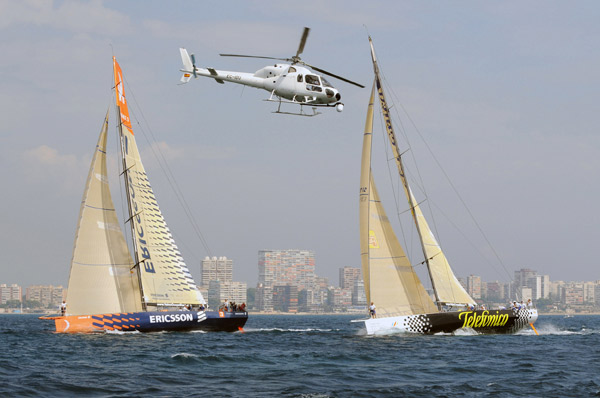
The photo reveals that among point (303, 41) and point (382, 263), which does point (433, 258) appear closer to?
point (382, 263)

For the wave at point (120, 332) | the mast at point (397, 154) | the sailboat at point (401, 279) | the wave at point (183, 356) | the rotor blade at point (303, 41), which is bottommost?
the wave at point (120, 332)

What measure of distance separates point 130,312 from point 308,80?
51.0 feet

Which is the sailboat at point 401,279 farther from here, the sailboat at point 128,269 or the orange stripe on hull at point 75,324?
the orange stripe on hull at point 75,324

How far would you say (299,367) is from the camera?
88.8 feet

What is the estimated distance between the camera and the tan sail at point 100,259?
40719 mm

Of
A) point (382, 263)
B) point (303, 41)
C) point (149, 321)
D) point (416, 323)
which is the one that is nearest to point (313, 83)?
point (303, 41)

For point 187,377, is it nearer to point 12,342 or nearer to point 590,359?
point 590,359

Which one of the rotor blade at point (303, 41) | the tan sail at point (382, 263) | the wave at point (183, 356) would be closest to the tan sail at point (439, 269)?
the tan sail at point (382, 263)

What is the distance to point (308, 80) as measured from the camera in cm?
3969

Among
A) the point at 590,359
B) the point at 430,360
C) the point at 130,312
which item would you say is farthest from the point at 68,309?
the point at 590,359

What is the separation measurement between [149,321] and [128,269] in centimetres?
315

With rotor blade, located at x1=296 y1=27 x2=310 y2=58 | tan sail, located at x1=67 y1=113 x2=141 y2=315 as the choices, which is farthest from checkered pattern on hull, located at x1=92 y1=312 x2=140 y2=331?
rotor blade, located at x1=296 y1=27 x2=310 y2=58

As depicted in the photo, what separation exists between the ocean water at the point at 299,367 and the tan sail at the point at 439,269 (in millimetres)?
2184

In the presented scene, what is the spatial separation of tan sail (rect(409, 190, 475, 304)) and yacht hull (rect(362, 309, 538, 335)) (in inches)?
44.4
